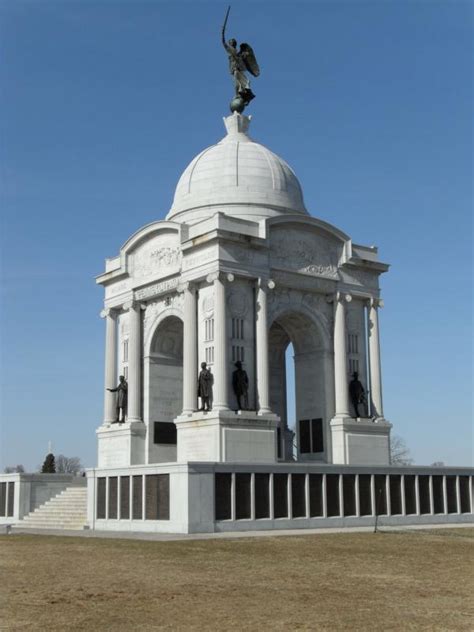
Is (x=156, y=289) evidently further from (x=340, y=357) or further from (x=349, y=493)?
(x=349, y=493)

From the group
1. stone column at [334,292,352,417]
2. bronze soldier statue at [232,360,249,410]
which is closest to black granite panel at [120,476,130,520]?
bronze soldier statue at [232,360,249,410]

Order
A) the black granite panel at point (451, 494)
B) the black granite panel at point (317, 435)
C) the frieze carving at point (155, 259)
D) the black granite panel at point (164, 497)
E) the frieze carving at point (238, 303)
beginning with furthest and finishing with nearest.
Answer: the black granite panel at point (317, 435)
the frieze carving at point (155, 259)
the frieze carving at point (238, 303)
the black granite panel at point (451, 494)
the black granite panel at point (164, 497)

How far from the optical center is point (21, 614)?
1312 cm

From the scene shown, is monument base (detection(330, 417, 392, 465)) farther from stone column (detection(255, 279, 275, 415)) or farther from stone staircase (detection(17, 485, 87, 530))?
stone staircase (detection(17, 485, 87, 530))

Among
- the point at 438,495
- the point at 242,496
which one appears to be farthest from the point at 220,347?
the point at 438,495

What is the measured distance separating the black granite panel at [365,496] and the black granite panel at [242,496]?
253 inches

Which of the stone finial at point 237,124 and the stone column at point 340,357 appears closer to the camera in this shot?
the stone column at point 340,357

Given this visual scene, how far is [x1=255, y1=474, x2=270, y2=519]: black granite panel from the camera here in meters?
34.8

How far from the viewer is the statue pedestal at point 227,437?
40.0 m

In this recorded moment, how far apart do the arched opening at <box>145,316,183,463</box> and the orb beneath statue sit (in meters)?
14.4

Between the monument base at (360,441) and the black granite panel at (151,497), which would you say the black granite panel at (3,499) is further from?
the monument base at (360,441)

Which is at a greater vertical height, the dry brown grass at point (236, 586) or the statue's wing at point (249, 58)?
the statue's wing at point (249, 58)

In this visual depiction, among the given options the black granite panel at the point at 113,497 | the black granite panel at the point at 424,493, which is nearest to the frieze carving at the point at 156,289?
the black granite panel at the point at 113,497

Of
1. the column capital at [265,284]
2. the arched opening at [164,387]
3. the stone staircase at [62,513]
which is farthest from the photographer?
the arched opening at [164,387]
